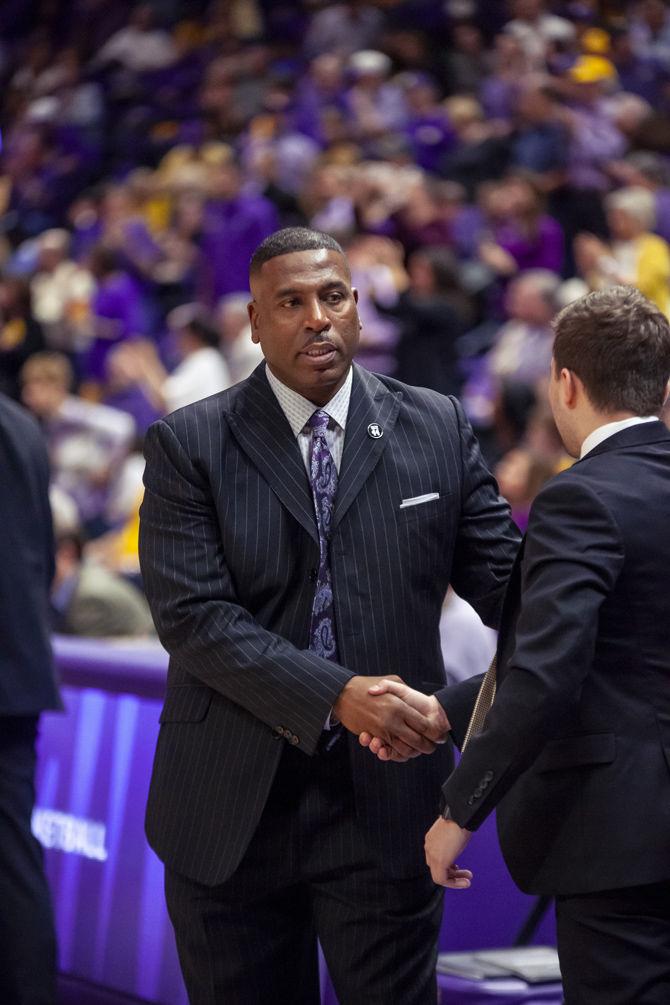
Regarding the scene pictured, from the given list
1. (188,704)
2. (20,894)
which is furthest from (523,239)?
(188,704)

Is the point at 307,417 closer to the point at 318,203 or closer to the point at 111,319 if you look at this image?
the point at 318,203

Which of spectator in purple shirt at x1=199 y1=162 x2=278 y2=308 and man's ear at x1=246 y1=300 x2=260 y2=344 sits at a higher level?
man's ear at x1=246 y1=300 x2=260 y2=344

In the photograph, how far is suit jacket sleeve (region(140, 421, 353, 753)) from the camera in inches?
94.7

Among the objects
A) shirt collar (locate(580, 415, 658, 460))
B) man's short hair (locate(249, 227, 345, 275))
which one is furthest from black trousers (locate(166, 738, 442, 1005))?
man's short hair (locate(249, 227, 345, 275))

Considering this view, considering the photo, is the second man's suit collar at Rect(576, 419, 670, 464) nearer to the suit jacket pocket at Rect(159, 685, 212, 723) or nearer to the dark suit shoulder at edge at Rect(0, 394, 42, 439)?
the suit jacket pocket at Rect(159, 685, 212, 723)

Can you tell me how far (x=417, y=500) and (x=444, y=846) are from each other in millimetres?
638

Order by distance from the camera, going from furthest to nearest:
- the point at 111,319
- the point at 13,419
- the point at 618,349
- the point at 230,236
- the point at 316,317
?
the point at 111,319 → the point at 230,236 → the point at 13,419 → the point at 316,317 → the point at 618,349

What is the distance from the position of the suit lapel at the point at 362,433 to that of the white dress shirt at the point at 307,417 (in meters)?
0.02

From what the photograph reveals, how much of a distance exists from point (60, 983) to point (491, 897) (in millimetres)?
1255

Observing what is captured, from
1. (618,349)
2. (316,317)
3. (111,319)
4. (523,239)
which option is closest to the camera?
(618,349)

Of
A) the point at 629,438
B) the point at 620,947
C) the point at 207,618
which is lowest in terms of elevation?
the point at 620,947

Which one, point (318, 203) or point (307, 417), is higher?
point (307, 417)

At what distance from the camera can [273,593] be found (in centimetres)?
253

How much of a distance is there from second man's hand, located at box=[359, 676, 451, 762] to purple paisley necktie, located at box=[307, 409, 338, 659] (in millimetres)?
160
